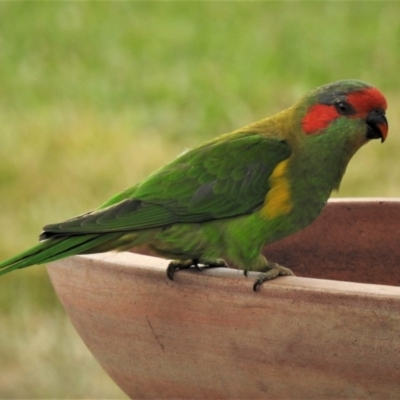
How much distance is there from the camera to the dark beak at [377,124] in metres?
1.69

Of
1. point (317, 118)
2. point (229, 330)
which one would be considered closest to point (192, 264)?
point (229, 330)

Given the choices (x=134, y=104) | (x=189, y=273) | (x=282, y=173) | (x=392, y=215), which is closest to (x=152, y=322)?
(x=189, y=273)

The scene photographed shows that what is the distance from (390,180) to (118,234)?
249 centimetres

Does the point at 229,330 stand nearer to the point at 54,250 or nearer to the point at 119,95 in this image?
the point at 54,250

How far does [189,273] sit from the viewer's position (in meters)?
1.37

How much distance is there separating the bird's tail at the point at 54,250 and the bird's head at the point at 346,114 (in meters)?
0.47

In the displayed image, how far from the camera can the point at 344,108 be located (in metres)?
1.71

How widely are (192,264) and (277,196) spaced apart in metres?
0.22

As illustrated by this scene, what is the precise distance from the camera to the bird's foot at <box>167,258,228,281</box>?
4.58 feet

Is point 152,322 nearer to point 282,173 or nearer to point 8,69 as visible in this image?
point 282,173

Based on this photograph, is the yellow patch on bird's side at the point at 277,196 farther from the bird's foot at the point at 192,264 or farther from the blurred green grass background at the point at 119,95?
the blurred green grass background at the point at 119,95

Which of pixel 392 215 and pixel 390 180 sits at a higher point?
pixel 392 215

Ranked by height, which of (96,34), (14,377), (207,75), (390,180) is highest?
(96,34)

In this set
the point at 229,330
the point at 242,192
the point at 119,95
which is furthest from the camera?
the point at 119,95
